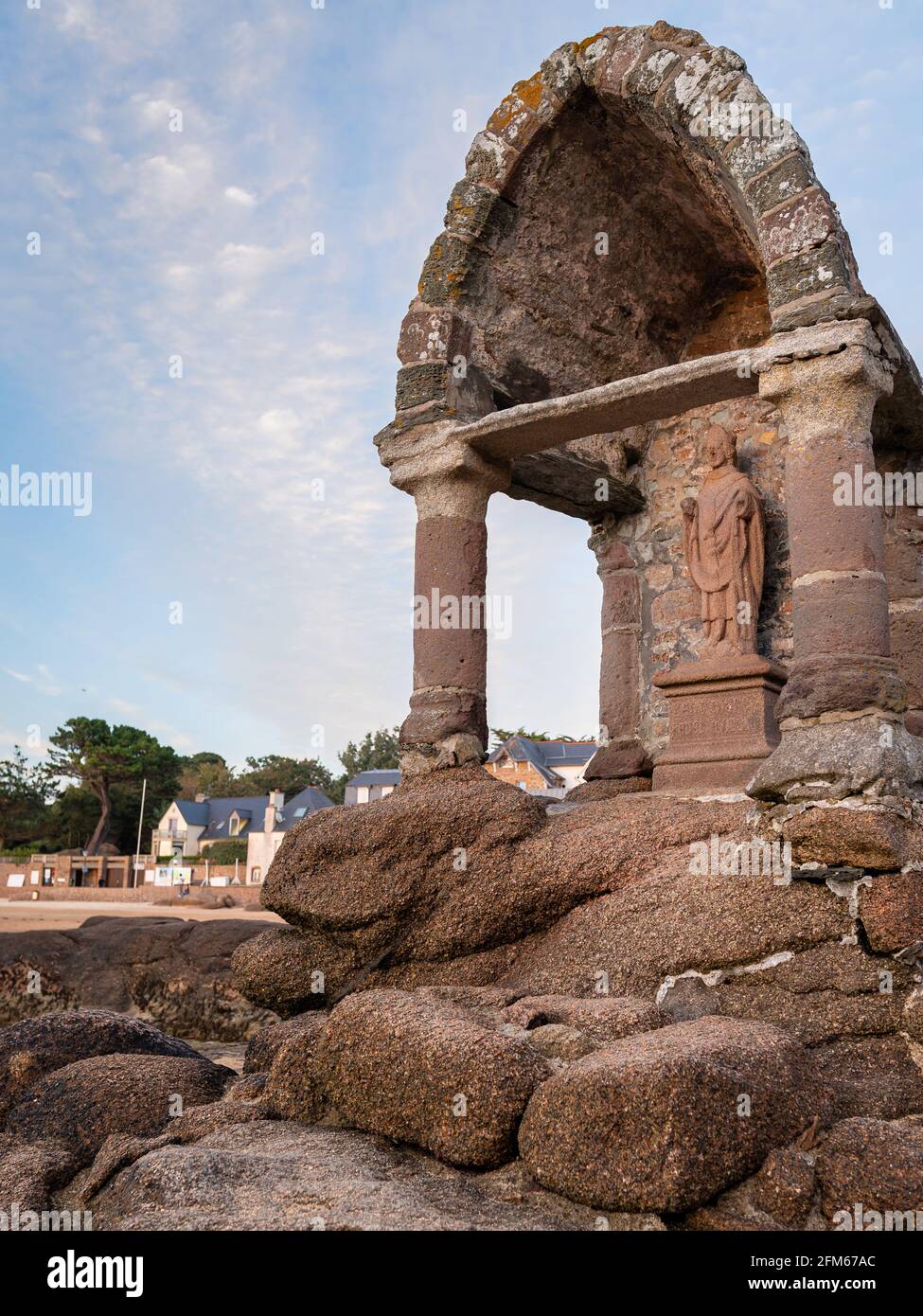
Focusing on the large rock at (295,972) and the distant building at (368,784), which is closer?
the large rock at (295,972)

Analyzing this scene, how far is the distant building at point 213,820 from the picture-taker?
50594 millimetres

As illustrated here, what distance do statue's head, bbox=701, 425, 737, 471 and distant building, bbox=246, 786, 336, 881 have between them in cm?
3685

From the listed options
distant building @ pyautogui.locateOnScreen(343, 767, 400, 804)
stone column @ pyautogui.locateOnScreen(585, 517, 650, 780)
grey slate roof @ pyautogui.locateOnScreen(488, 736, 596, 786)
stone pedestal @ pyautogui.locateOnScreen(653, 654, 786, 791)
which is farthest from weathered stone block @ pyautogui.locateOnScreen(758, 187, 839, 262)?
distant building @ pyautogui.locateOnScreen(343, 767, 400, 804)

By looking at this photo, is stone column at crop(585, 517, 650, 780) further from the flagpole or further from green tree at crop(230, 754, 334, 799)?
green tree at crop(230, 754, 334, 799)

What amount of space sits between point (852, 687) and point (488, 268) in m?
3.74

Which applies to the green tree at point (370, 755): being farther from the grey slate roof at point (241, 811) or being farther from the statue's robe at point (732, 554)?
the statue's robe at point (732, 554)

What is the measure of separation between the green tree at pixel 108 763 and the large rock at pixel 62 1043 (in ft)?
146

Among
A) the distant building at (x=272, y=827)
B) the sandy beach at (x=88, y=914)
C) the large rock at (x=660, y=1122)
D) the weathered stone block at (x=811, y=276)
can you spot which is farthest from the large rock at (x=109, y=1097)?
the distant building at (x=272, y=827)

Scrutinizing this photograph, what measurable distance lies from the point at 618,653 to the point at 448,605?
8.03 feet

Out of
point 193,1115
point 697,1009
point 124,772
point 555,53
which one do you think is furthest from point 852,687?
point 124,772

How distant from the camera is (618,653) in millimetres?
8523

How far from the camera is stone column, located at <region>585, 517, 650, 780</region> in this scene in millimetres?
8383

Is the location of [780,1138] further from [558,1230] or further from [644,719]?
Answer: [644,719]

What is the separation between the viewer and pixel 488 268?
704 cm
